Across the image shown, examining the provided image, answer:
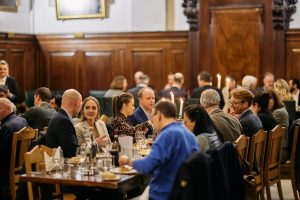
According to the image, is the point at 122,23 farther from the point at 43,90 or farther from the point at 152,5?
the point at 43,90

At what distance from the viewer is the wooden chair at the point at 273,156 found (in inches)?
282

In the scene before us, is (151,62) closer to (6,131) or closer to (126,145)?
(6,131)

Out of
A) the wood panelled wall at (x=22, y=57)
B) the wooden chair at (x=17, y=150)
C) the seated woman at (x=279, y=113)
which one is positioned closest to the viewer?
the wooden chair at (x=17, y=150)

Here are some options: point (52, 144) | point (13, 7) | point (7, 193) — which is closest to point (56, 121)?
point (52, 144)

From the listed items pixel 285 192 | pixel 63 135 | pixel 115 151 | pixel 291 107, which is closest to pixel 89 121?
pixel 63 135

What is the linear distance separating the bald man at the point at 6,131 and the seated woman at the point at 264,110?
268cm

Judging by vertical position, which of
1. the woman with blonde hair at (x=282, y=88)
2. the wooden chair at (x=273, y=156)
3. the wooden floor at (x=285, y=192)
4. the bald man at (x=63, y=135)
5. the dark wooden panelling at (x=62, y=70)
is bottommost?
the wooden floor at (x=285, y=192)

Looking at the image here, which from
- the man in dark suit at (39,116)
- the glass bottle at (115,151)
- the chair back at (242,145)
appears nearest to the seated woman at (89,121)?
the glass bottle at (115,151)

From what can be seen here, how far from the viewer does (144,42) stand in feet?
44.0

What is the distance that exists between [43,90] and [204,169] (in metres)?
3.97

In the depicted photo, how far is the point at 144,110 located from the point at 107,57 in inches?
235

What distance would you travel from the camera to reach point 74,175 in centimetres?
527

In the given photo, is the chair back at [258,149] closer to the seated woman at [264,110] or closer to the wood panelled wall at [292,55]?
the seated woman at [264,110]

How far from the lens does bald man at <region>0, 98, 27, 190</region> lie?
22.8 feet
